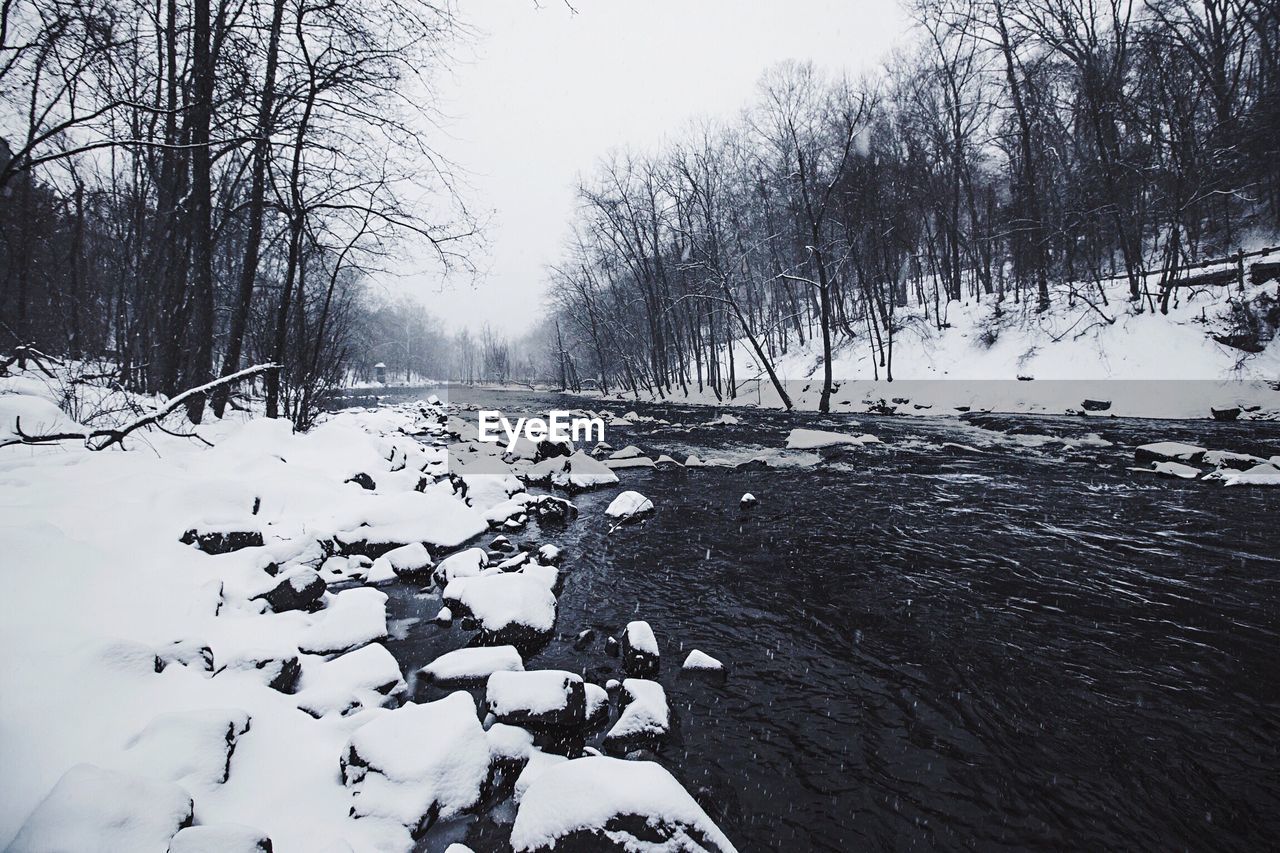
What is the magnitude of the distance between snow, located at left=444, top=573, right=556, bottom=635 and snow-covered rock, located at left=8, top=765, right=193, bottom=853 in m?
2.09

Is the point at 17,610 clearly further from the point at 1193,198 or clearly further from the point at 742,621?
the point at 1193,198

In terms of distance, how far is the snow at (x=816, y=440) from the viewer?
37.1ft

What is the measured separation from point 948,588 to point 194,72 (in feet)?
41.2

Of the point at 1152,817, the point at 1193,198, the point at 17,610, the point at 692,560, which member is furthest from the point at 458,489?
the point at 1193,198

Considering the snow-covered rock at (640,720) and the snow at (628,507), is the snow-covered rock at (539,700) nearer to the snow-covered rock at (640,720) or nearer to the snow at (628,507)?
the snow-covered rock at (640,720)

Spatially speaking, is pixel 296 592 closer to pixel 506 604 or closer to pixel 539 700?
pixel 506 604

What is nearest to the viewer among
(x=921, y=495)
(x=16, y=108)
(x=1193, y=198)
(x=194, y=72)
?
(x=16, y=108)

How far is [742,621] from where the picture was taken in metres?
3.93

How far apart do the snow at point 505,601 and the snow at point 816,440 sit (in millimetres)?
8375

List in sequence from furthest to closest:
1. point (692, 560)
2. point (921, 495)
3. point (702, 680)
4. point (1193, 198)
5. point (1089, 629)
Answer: point (1193, 198)
point (921, 495)
point (692, 560)
point (1089, 629)
point (702, 680)

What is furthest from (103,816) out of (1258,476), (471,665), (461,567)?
(1258,476)

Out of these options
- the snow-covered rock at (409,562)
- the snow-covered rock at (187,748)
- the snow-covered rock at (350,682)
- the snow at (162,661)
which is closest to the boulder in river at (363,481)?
the snow at (162,661)

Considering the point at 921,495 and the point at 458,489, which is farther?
the point at 458,489

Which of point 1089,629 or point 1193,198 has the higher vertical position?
point 1193,198
